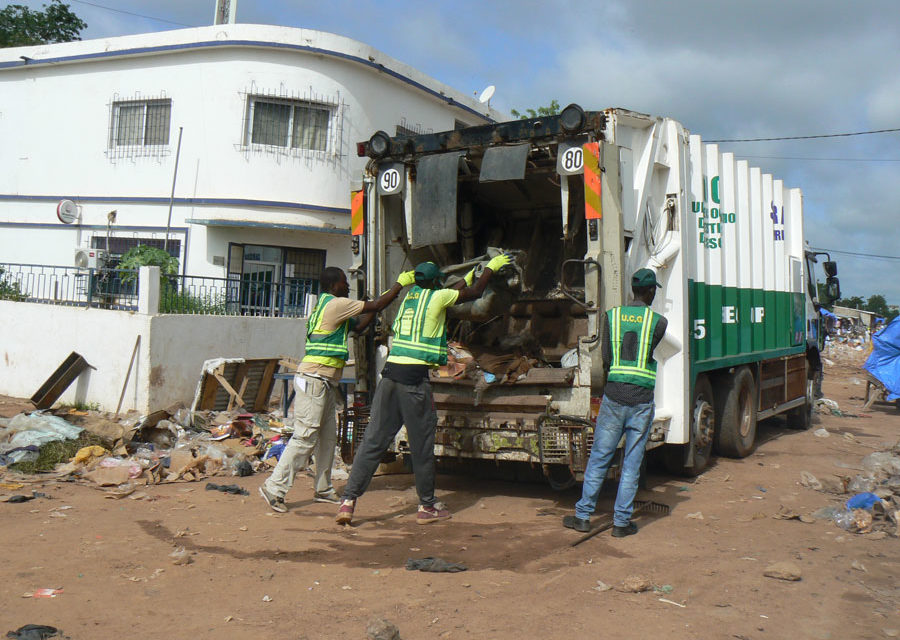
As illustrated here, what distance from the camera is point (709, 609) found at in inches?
139

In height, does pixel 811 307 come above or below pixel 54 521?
above

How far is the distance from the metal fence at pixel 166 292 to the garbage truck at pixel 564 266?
402 centimetres

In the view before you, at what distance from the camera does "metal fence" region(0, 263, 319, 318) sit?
9219mm

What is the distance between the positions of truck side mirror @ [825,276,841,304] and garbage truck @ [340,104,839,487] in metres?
3.34

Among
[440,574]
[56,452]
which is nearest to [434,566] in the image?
[440,574]

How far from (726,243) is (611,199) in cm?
253

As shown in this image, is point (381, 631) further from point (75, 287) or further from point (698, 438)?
point (75, 287)

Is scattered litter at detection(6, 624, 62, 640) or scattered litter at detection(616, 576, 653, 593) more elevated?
scattered litter at detection(616, 576, 653, 593)

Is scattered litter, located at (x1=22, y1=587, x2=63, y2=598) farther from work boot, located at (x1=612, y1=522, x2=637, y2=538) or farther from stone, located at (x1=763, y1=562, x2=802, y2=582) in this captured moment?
stone, located at (x1=763, y1=562, x2=802, y2=582)

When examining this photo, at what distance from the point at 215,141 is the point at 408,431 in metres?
8.97

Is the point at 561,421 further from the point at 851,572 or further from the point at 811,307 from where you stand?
the point at 811,307

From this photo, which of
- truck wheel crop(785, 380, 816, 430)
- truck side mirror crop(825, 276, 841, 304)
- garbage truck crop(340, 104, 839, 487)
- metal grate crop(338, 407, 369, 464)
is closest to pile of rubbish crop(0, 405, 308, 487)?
metal grate crop(338, 407, 369, 464)

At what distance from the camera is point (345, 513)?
4953 millimetres

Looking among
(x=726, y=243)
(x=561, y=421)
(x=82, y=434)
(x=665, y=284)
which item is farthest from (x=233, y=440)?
(x=726, y=243)
